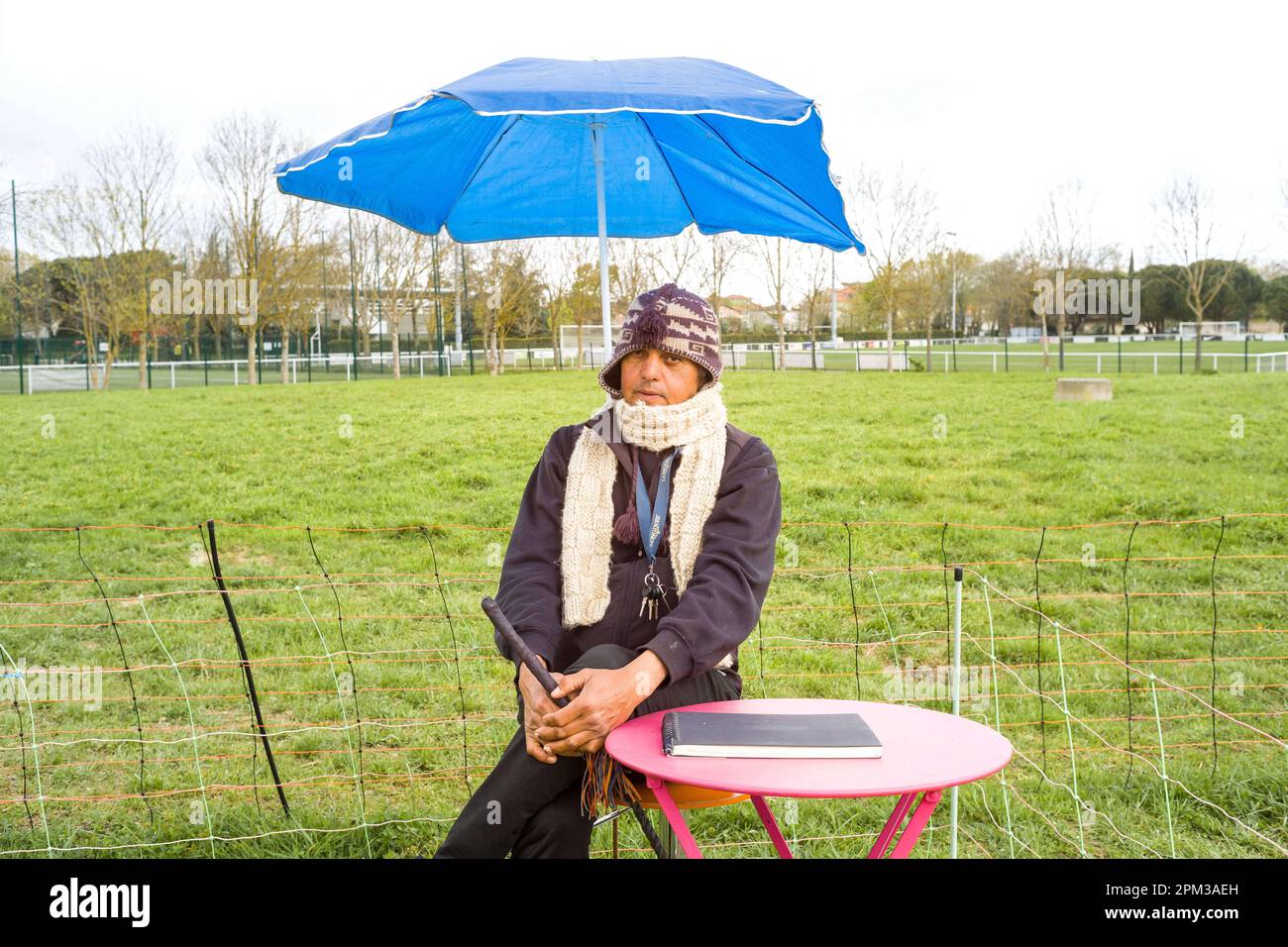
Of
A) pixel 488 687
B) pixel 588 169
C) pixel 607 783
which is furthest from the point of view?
pixel 488 687

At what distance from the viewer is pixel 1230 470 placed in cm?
1026

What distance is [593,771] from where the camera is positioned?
2.44 m

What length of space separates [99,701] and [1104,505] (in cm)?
778

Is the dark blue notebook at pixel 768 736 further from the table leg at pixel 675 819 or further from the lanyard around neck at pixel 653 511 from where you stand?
the lanyard around neck at pixel 653 511

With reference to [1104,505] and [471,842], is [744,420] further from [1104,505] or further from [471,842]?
[471,842]

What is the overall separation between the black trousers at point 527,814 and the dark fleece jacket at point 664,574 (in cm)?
16

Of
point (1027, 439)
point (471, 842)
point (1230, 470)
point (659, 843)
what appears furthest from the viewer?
point (1027, 439)

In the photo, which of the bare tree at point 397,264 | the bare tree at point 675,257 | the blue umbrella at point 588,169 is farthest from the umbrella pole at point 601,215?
the bare tree at point 397,264

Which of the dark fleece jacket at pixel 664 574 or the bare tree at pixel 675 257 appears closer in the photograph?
the dark fleece jacket at pixel 664 574

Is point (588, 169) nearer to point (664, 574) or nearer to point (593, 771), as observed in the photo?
point (664, 574)

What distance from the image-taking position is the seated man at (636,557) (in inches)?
100

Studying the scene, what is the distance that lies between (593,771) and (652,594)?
569 mm

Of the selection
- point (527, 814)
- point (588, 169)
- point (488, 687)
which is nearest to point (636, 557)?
point (527, 814)
